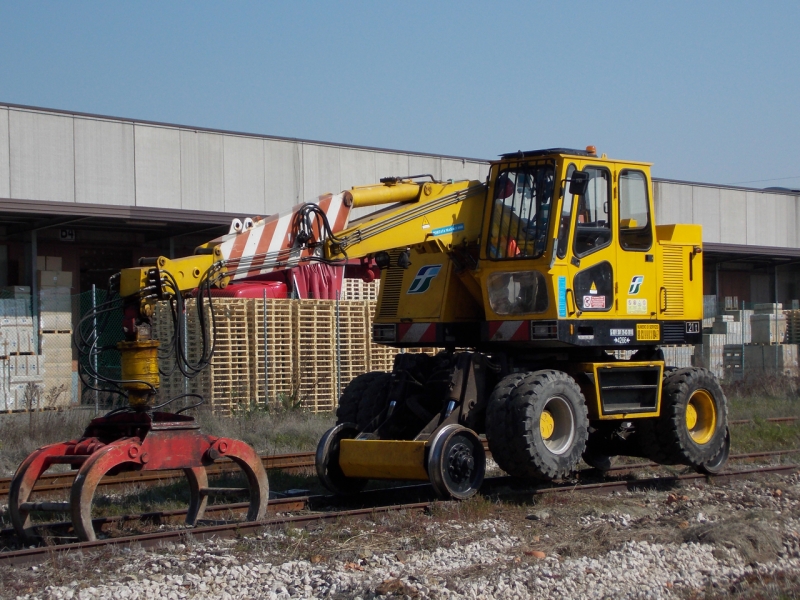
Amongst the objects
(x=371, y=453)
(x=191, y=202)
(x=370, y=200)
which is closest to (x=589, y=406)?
(x=371, y=453)

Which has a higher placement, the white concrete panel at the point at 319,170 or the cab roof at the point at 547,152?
the white concrete panel at the point at 319,170

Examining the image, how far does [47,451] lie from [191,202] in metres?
17.2

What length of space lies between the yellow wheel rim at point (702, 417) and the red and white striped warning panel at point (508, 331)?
2.58 metres

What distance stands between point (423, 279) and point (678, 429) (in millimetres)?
3265

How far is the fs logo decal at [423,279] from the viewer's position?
10688 mm

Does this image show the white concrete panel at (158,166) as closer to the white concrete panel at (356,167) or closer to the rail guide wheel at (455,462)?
the white concrete panel at (356,167)

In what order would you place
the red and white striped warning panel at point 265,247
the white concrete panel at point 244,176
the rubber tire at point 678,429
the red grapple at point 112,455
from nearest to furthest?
the red grapple at point 112,455 → the red and white striped warning panel at point 265,247 → the rubber tire at point 678,429 → the white concrete panel at point 244,176

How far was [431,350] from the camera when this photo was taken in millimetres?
21359

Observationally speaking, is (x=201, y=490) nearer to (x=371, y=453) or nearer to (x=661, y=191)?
(x=371, y=453)

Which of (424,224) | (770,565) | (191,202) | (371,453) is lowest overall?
(770,565)

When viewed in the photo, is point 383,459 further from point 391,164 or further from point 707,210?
point 707,210

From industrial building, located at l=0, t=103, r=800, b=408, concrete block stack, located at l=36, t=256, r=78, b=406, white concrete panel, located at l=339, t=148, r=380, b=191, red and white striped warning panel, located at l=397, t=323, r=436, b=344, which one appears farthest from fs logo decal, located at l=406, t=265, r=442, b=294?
white concrete panel, located at l=339, t=148, r=380, b=191

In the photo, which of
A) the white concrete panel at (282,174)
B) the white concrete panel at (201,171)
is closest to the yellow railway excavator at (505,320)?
the white concrete panel at (201,171)

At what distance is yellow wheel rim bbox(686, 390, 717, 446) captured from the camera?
1148 centimetres
